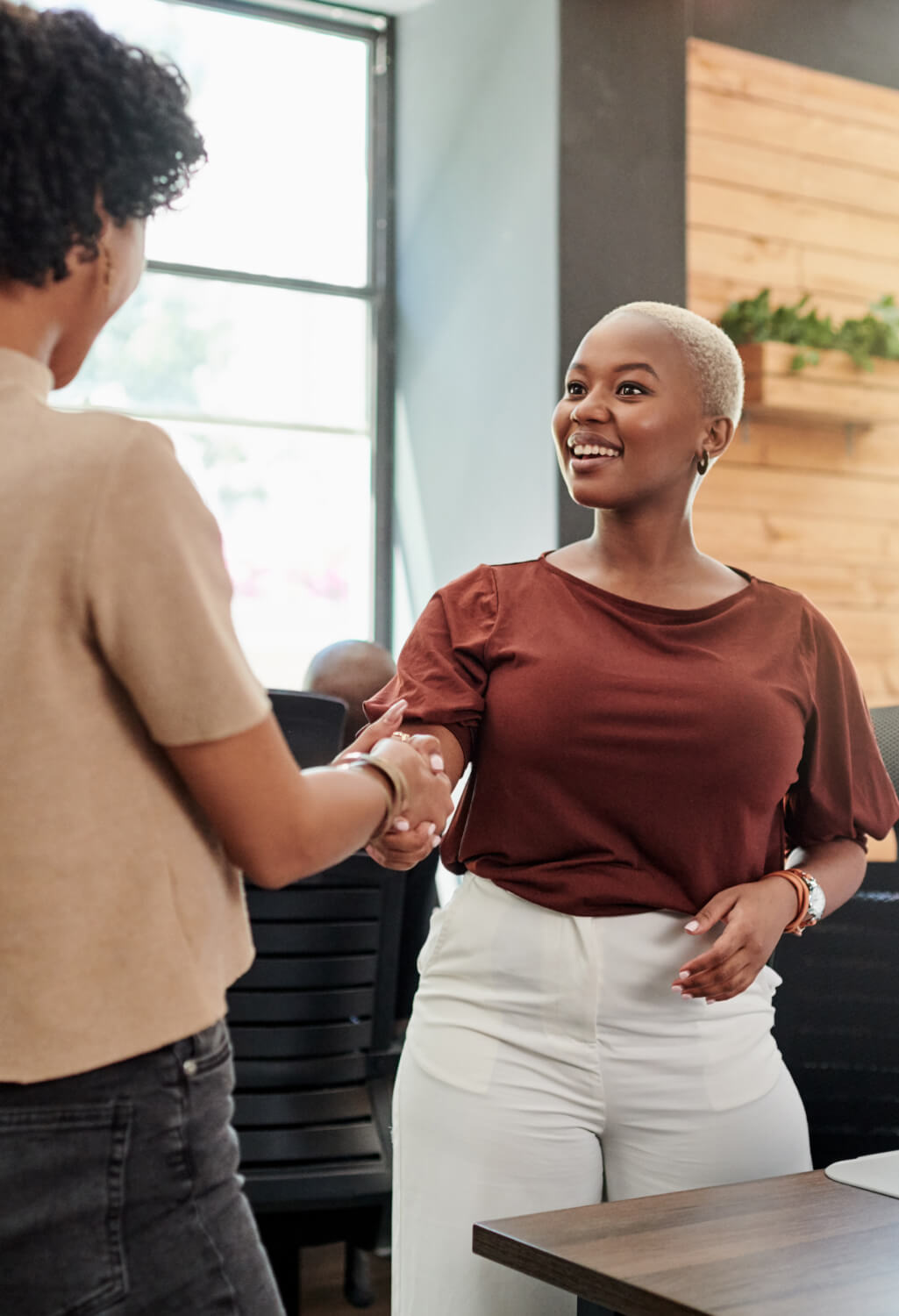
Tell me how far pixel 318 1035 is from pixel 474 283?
7.67 ft

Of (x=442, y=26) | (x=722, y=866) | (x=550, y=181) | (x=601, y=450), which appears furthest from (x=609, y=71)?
(x=722, y=866)

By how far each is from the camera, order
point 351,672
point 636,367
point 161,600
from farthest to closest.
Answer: point 351,672, point 636,367, point 161,600

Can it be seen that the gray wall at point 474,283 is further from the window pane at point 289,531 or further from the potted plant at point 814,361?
the potted plant at point 814,361

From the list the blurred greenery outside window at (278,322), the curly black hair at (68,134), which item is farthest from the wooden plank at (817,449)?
the curly black hair at (68,134)

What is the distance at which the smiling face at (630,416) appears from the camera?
1571 mm

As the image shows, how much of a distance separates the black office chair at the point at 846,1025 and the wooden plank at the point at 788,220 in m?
2.66

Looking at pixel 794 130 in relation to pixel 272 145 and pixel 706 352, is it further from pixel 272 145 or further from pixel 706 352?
pixel 706 352

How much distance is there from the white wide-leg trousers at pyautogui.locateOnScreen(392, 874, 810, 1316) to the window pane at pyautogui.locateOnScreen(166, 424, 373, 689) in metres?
2.59

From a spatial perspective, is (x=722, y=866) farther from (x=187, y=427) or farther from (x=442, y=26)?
(x=442, y=26)

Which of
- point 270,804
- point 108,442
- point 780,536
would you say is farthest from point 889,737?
point 780,536

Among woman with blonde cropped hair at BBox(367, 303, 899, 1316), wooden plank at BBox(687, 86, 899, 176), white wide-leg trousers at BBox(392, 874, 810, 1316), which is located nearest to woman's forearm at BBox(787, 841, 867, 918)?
woman with blonde cropped hair at BBox(367, 303, 899, 1316)

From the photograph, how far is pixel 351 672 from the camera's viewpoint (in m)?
2.99

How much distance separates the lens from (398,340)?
4.22 meters

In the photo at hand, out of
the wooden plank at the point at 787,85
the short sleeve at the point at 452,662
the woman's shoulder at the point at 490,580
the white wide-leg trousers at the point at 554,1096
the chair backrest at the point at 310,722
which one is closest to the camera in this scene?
the white wide-leg trousers at the point at 554,1096
